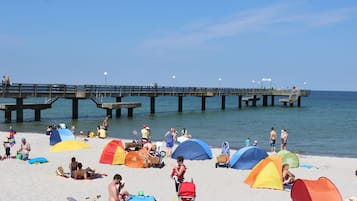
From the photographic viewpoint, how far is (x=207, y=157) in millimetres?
17922

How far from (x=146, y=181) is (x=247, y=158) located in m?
4.00

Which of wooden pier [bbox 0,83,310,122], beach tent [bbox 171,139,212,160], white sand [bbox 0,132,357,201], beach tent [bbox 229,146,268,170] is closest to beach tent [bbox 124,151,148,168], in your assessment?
white sand [bbox 0,132,357,201]

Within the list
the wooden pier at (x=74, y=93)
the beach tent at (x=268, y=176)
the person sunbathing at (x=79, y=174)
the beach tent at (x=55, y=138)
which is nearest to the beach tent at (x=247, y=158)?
the beach tent at (x=268, y=176)

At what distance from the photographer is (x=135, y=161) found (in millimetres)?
15852

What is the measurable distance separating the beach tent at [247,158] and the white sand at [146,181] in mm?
348

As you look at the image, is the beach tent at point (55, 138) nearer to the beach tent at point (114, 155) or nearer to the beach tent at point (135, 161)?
the beach tent at point (114, 155)

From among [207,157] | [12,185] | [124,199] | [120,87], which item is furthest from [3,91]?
[124,199]

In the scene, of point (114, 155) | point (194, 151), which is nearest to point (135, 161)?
point (114, 155)

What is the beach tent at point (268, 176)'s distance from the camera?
Answer: 42.0 feet

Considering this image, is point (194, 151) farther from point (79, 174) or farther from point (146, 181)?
point (79, 174)

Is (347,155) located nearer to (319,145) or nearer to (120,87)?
(319,145)

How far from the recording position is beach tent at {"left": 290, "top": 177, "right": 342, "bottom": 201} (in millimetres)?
10130

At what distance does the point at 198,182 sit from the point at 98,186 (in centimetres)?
286

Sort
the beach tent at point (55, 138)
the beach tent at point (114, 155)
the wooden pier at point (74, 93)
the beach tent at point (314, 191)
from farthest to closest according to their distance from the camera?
the wooden pier at point (74, 93)
the beach tent at point (55, 138)
the beach tent at point (114, 155)
the beach tent at point (314, 191)
